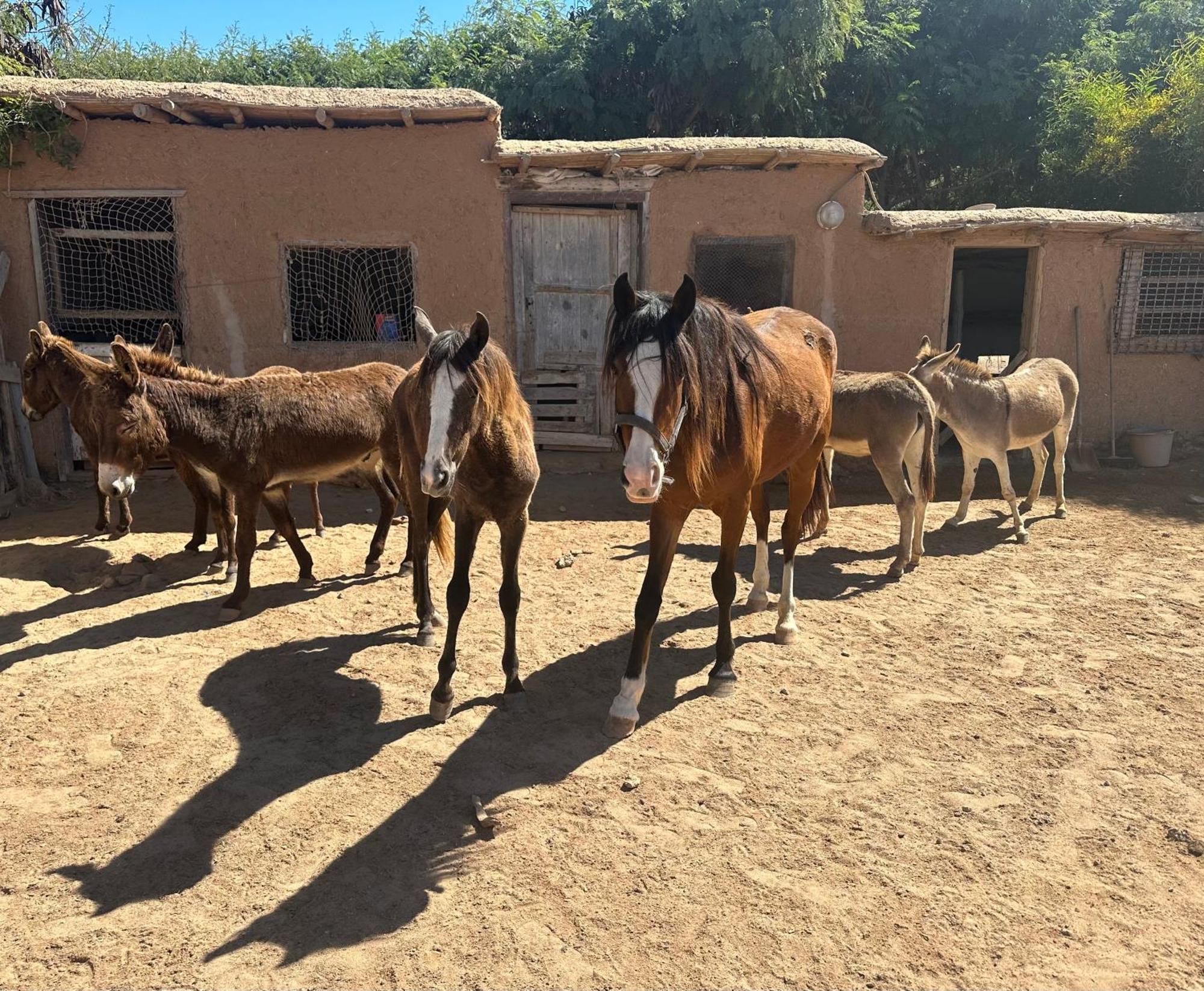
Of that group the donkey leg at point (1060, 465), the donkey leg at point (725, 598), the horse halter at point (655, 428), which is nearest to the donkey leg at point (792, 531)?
the donkey leg at point (725, 598)

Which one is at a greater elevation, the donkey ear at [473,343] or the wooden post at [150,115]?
the wooden post at [150,115]

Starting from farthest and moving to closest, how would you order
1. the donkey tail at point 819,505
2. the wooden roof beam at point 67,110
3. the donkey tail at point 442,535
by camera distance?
1. the wooden roof beam at point 67,110
2. the donkey tail at point 819,505
3. the donkey tail at point 442,535

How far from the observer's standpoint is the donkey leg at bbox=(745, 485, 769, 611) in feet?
17.2

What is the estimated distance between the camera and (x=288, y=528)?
18.9ft

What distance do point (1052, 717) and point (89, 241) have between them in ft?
34.6

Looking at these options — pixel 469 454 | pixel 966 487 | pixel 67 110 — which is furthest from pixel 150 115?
pixel 966 487

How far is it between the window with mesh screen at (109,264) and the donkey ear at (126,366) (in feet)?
12.0

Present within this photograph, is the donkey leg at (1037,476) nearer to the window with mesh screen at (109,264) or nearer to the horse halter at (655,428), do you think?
the horse halter at (655,428)

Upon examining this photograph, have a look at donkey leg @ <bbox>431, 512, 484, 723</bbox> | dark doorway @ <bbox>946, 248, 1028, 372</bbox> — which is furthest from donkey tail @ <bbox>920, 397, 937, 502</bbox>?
dark doorway @ <bbox>946, 248, 1028, 372</bbox>

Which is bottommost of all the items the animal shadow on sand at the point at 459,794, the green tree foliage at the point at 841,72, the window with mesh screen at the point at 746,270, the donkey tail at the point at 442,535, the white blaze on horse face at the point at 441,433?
the animal shadow on sand at the point at 459,794

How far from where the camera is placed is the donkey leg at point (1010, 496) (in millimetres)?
6996

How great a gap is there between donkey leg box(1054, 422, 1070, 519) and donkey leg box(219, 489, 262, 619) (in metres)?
7.20

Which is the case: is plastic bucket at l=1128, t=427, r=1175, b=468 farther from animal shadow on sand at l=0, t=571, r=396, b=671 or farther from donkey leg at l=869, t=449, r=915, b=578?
animal shadow on sand at l=0, t=571, r=396, b=671

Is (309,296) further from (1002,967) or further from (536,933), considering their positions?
(1002,967)
